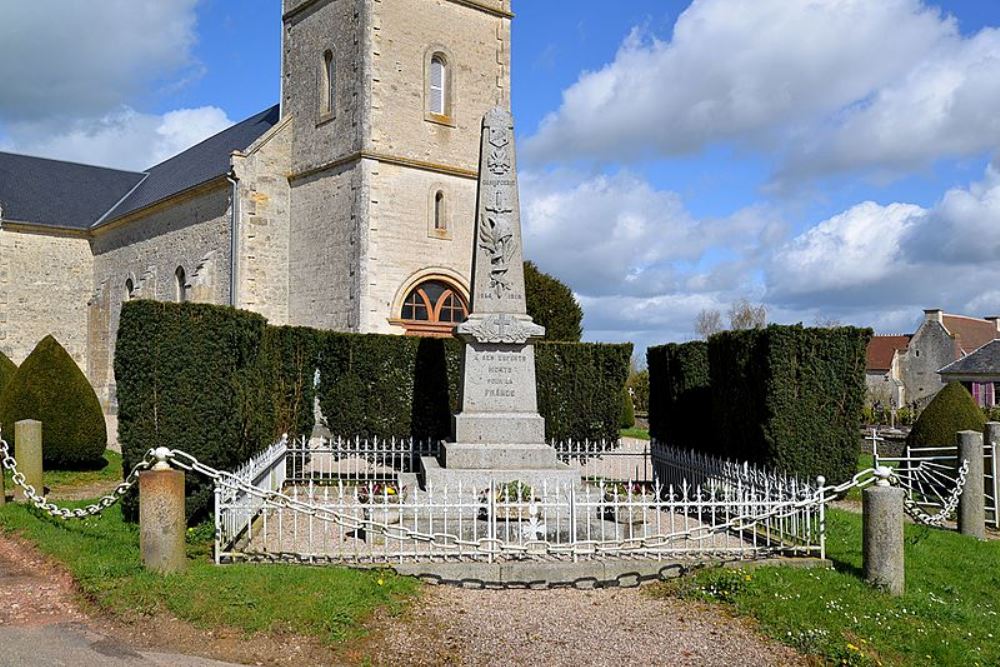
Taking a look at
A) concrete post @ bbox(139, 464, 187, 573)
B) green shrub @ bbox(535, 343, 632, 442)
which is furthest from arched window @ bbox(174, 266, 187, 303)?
concrete post @ bbox(139, 464, 187, 573)

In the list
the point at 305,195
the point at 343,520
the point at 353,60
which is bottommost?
the point at 343,520

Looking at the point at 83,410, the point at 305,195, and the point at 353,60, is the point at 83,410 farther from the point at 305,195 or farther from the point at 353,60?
the point at 353,60

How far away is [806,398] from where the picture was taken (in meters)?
9.98

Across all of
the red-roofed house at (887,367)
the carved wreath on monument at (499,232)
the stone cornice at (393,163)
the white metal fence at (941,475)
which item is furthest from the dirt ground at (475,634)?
the red-roofed house at (887,367)

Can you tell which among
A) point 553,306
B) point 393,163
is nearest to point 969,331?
point 553,306

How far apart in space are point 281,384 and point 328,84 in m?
11.2

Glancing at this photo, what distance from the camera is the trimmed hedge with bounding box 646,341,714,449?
12.6 metres

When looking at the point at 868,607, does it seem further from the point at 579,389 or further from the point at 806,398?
the point at 579,389

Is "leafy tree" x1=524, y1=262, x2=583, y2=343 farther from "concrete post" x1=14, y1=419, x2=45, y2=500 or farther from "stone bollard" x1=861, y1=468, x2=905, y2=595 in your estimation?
"stone bollard" x1=861, y1=468, x2=905, y2=595

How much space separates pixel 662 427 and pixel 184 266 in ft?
57.0

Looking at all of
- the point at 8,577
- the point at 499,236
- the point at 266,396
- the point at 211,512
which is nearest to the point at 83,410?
the point at 266,396

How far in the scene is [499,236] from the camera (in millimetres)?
9977

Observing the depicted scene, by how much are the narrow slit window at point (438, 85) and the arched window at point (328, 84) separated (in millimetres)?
2579

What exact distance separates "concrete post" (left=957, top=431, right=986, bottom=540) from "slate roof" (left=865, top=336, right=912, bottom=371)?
127ft
